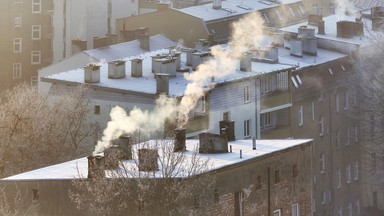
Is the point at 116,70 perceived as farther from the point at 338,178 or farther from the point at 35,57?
the point at 35,57

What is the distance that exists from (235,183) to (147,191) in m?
4.47

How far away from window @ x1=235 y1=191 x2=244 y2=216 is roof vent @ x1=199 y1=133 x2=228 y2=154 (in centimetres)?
247

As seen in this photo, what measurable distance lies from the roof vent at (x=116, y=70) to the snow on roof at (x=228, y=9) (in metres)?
20.6

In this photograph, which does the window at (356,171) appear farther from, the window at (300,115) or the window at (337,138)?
the window at (300,115)

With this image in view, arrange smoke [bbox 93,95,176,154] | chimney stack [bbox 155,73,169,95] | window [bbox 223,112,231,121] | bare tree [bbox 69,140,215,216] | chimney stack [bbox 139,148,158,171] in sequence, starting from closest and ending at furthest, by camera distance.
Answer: bare tree [bbox 69,140,215,216] → chimney stack [bbox 139,148,158,171] → smoke [bbox 93,95,176,154] → chimney stack [bbox 155,73,169,95] → window [bbox 223,112,231,121]

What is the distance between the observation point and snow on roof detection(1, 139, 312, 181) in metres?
45.5

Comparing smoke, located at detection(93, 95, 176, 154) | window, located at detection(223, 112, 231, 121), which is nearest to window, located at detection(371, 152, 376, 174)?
window, located at detection(223, 112, 231, 121)

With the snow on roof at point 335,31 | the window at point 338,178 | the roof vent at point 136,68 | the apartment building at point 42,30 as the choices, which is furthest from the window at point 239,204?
the apartment building at point 42,30

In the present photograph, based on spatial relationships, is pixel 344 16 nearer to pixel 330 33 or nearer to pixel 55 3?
pixel 330 33

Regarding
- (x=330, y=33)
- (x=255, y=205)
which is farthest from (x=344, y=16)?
(x=255, y=205)

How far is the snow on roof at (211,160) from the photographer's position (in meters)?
45.5

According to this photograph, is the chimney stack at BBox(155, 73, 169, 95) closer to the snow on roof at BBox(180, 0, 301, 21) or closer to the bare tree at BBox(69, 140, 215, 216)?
the bare tree at BBox(69, 140, 215, 216)

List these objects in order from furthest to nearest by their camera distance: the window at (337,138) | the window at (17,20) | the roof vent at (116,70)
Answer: the window at (17,20) → the window at (337,138) → the roof vent at (116,70)

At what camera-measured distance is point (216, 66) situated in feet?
213
